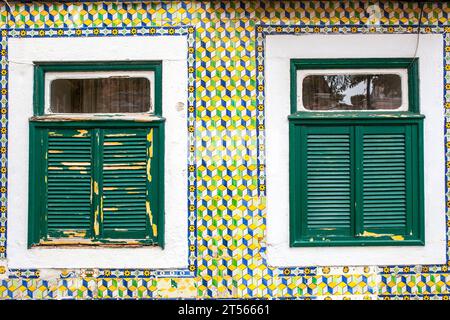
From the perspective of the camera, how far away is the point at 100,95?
261 inches

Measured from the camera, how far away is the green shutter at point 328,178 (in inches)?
257

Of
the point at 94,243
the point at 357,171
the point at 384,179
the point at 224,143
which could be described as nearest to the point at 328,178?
the point at 357,171

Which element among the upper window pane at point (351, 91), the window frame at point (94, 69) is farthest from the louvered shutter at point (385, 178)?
the window frame at point (94, 69)

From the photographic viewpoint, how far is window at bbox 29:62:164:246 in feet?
21.3

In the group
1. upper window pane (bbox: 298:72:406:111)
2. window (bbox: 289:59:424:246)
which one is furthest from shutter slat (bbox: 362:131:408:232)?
upper window pane (bbox: 298:72:406:111)

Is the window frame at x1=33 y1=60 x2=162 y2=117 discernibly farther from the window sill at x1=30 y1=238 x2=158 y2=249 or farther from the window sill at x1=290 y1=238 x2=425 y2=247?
the window sill at x1=290 y1=238 x2=425 y2=247

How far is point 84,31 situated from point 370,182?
3000 mm

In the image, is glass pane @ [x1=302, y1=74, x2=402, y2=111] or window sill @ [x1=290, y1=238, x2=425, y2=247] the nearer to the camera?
window sill @ [x1=290, y1=238, x2=425, y2=247]

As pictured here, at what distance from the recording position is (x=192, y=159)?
649 centimetres

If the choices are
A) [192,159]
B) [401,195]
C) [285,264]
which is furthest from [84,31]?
[401,195]

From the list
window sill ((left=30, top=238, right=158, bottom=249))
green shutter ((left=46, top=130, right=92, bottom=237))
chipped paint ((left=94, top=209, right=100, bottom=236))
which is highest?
green shutter ((left=46, top=130, right=92, bottom=237))

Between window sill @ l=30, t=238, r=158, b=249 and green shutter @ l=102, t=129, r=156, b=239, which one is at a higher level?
green shutter @ l=102, t=129, r=156, b=239

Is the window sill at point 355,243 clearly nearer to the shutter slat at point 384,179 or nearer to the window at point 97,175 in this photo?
the shutter slat at point 384,179
